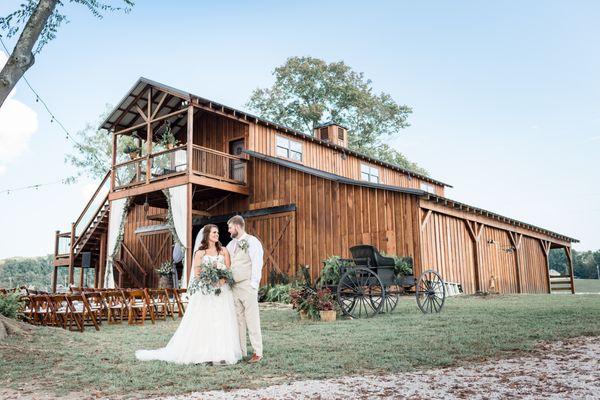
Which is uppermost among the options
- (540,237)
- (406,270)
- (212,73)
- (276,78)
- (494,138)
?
(276,78)

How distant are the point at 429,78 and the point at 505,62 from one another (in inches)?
116

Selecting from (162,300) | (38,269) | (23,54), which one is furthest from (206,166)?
(38,269)

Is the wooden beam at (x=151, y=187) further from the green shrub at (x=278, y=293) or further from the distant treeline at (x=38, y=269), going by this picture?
the distant treeline at (x=38, y=269)

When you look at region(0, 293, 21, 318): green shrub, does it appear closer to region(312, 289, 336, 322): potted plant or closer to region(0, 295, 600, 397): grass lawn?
region(0, 295, 600, 397): grass lawn

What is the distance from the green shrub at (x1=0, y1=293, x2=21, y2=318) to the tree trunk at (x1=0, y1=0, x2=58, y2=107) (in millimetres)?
3953

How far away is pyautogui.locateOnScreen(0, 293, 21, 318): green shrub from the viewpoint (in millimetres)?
9955

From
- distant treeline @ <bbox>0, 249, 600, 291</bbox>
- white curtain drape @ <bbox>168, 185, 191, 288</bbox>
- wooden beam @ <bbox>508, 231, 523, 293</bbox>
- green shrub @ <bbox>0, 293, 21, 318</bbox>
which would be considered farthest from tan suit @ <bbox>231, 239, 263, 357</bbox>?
distant treeline @ <bbox>0, 249, 600, 291</bbox>

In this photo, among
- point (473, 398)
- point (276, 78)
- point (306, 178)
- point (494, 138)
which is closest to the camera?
point (473, 398)

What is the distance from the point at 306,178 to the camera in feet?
61.9

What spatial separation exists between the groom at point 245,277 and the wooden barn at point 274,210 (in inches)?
383

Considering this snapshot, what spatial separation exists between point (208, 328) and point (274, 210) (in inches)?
499

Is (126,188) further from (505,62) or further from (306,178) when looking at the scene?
(505,62)

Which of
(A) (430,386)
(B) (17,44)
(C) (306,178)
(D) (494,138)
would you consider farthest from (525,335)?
(D) (494,138)

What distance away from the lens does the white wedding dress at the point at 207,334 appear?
6660mm
